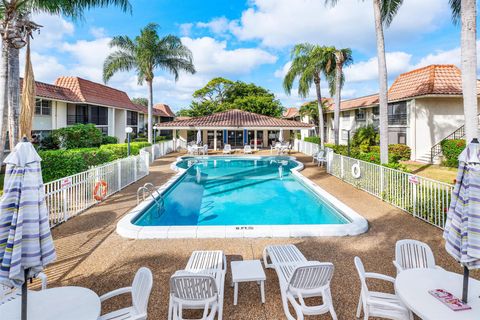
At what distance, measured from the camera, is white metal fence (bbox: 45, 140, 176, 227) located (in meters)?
7.61

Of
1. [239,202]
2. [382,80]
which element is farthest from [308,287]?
[382,80]

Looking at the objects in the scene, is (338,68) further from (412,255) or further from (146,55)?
(412,255)

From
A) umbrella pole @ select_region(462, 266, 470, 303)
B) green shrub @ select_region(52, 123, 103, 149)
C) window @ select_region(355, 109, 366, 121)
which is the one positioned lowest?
umbrella pole @ select_region(462, 266, 470, 303)

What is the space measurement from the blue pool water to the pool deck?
1.60 m

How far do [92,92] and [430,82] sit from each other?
28.7 meters

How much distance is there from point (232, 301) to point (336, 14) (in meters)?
15.0

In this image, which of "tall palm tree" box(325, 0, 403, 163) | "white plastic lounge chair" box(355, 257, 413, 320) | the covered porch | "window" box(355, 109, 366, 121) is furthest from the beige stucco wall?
"white plastic lounge chair" box(355, 257, 413, 320)

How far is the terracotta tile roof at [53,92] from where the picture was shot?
2042 centimetres

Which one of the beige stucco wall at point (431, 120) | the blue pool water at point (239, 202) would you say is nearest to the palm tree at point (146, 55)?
→ the blue pool water at point (239, 202)

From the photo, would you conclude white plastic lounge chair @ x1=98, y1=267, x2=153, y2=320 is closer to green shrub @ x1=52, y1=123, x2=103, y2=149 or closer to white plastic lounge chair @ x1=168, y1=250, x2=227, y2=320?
white plastic lounge chair @ x1=168, y1=250, x2=227, y2=320

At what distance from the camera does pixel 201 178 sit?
57.5 feet

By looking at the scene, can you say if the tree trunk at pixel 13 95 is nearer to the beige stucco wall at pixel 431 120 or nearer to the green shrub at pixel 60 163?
the green shrub at pixel 60 163

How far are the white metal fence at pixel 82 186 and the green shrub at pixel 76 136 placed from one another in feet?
27.6

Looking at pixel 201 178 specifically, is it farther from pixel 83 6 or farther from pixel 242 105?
pixel 242 105
